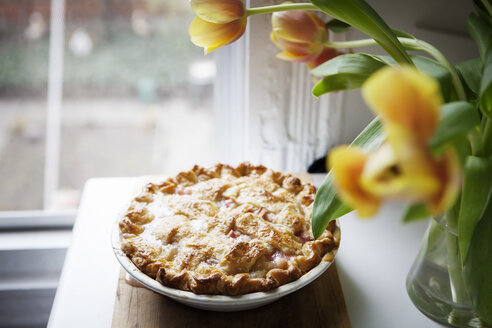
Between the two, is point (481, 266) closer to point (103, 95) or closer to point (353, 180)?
point (353, 180)

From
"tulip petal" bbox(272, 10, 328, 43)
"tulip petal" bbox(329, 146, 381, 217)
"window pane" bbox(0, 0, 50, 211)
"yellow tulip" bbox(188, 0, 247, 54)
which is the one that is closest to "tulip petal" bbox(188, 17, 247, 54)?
"yellow tulip" bbox(188, 0, 247, 54)

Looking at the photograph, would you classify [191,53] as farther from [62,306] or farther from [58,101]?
[62,306]

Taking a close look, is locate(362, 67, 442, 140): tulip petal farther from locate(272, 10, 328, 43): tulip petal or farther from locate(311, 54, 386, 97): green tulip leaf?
locate(272, 10, 328, 43): tulip petal

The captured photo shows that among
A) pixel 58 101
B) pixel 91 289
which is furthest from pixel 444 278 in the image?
pixel 58 101

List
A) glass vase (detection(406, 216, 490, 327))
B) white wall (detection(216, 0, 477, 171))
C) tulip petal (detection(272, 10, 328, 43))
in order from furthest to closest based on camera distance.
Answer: white wall (detection(216, 0, 477, 171)), tulip petal (detection(272, 10, 328, 43)), glass vase (detection(406, 216, 490, 327))

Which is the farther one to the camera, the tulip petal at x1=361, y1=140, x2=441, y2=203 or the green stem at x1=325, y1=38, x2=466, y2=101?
the green stem at x1=325, y1=38, x2=466, y2=101

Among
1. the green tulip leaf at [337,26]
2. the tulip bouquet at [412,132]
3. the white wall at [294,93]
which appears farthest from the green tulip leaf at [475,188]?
the white wall at [294,93]

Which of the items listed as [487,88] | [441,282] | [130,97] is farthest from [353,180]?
[130,97]
